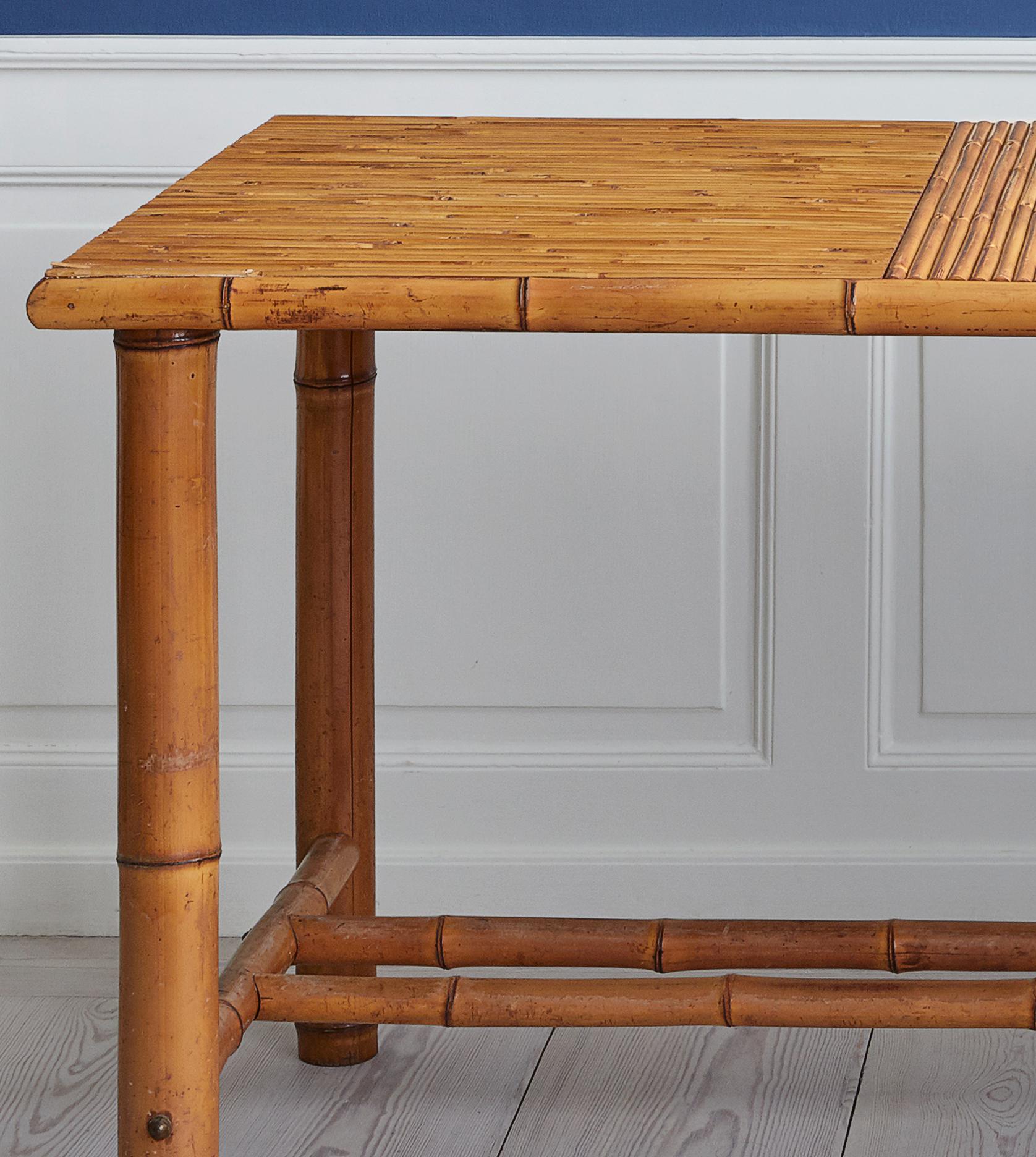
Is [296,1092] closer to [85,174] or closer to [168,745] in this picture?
[168,745]

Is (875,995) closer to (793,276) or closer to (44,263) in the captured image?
(793,276)

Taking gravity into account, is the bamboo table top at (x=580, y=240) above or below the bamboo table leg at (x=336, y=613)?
above

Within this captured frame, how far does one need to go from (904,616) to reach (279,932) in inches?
34.6

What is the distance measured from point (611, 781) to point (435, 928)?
1.93 feet

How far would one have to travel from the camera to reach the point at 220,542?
1.95 m

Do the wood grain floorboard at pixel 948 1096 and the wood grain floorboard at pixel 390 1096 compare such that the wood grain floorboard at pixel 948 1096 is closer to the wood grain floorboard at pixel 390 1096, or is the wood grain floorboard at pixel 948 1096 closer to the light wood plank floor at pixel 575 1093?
the light wood plank floor at pixel 575 1093

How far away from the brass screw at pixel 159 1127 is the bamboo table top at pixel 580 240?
542 mm

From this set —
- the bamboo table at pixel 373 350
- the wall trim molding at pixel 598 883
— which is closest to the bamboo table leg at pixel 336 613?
the bamboo table at pixel 373 350

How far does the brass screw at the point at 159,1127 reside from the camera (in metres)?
1.11

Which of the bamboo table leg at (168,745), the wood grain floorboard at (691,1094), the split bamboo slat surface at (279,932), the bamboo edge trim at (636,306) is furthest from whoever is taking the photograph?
the wood grain floorboard at (691,1094)

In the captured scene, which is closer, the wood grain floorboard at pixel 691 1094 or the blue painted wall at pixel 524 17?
the wood grain floorboard at pixel 691 1094

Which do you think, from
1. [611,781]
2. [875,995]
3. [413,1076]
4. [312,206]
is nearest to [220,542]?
[611,781]

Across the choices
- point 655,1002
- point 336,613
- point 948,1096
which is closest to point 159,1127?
point 655,1002

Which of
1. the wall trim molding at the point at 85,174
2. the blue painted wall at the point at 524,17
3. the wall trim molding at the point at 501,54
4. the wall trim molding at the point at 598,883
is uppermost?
the blue painted wall at the point at 524,17
